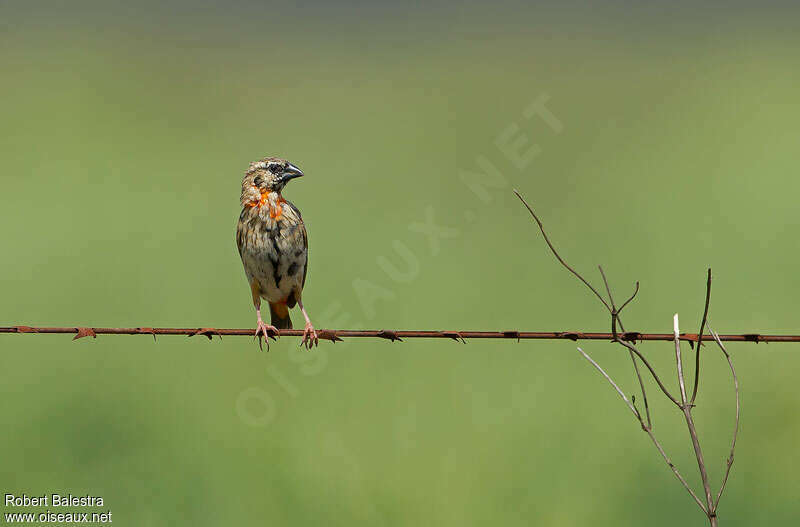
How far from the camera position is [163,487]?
814 cm

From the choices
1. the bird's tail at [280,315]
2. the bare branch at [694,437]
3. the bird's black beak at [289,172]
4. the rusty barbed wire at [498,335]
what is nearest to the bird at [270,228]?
the bird's black beak at [289,172]

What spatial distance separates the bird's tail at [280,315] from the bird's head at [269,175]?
3.71 feet

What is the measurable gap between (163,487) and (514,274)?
261 inches

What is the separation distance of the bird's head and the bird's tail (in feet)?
3.71

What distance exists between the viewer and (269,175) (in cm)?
667

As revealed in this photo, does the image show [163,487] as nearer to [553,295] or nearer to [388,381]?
[388,381]

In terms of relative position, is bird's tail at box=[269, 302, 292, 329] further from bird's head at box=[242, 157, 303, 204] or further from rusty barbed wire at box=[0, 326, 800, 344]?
rusty barbed wire at box=[0, 326, 800, 344]

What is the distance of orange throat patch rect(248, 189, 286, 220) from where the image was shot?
663 cm

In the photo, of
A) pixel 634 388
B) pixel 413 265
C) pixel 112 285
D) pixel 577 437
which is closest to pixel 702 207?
pixel 413 265

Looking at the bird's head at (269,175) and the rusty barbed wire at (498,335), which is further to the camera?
the bird's head at (269,175)

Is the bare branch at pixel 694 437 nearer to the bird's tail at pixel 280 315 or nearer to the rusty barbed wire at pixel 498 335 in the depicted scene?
the rusty barbed wire at pixel 498 335

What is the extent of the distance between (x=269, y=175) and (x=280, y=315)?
4.59 ft

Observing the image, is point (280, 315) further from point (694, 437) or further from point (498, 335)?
point (694, 437)

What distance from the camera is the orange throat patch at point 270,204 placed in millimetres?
6633
